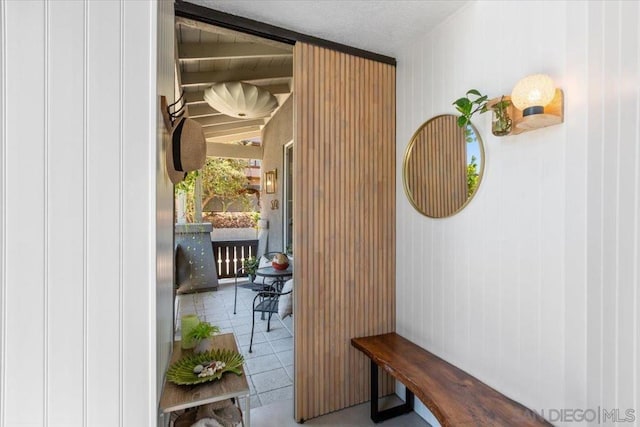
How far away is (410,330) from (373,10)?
2290mm

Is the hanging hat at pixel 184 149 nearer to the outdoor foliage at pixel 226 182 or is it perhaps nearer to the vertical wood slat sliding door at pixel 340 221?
the vertical wood slat sliding door at pixel 340 221

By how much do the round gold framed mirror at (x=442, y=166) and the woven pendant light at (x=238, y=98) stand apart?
2.19m

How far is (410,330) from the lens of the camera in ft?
7.74

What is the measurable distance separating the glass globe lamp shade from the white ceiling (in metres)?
0.84

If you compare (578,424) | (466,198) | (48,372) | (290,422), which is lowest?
(290,422)

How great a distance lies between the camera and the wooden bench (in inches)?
57.6

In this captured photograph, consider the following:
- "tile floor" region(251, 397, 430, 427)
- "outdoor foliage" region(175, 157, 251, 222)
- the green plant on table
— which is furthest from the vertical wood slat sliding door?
"outdoor foliage" region(175, 157, 251, 222)

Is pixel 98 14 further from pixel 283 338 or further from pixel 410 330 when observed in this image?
pixel 283 338

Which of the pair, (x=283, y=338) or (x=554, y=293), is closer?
(x=554, y=293)

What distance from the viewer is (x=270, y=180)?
5.89 meters

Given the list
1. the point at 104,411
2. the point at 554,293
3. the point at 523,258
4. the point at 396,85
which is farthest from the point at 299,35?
the point at 104,411

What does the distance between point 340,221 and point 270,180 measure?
3778mm

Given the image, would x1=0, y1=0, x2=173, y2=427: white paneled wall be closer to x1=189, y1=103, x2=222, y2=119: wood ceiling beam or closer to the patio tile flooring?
the patio tile flooring

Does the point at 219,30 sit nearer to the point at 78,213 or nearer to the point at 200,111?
the point at 78,213
